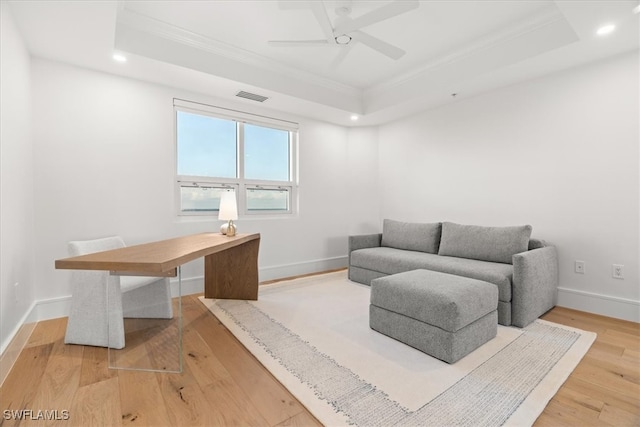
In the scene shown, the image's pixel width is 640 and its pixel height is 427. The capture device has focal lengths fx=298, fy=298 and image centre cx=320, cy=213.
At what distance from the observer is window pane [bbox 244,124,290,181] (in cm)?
393

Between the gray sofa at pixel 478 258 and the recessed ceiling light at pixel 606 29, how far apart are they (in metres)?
1.63

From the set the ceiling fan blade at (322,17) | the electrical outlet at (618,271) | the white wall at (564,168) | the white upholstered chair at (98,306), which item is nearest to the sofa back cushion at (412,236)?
the white wall at (564,168)

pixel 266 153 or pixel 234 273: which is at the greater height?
pixel 266 153

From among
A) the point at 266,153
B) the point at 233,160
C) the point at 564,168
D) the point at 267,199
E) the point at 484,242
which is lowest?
the point at 484,242

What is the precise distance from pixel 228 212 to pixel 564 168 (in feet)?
11.0

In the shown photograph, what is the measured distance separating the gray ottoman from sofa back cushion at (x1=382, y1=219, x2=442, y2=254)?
137cm

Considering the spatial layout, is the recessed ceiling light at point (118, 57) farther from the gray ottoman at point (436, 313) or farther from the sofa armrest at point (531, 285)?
A: the sofa armrest at point (531, 285)

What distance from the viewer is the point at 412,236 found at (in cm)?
379

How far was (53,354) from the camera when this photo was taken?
1.97 meters

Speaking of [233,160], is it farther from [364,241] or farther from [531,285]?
[531,285]

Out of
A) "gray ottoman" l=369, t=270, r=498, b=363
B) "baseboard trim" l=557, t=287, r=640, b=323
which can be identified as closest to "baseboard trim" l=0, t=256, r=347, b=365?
"gray ottoman" l=369, t=270, r=498, b=363

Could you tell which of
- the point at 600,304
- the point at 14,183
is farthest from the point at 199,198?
the point at 600,304
